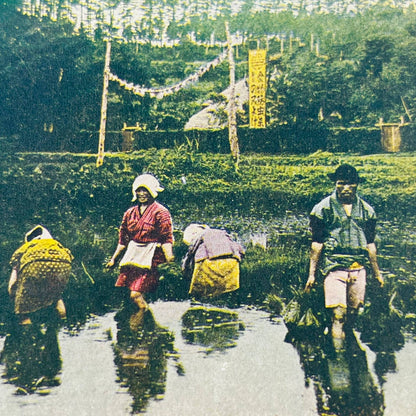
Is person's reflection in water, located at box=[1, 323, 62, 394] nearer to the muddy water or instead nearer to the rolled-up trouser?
the muddy water

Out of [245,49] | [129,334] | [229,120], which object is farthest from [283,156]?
[129,334]

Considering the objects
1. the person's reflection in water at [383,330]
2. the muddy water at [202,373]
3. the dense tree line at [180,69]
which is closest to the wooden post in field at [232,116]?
the dense tree line at [180,69]

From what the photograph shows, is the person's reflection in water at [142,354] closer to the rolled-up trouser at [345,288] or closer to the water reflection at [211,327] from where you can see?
the water reflection at [211,327]

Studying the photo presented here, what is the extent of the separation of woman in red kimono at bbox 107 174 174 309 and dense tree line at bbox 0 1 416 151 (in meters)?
0.80

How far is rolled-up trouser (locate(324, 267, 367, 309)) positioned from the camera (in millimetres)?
3678

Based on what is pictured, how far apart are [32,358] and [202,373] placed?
4.24ft

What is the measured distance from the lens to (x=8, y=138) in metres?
4.30

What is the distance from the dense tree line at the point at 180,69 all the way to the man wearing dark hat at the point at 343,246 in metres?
Answer: 0.69

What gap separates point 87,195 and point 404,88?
9.33 ft

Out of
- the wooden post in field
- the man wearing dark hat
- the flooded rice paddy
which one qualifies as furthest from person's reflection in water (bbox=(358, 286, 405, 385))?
the wooden post in field

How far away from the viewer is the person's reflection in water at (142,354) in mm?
3459

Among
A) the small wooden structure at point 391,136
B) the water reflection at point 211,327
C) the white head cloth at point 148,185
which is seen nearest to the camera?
the water reflection at point 211,327

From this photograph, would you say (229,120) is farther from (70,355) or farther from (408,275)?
(70,355)

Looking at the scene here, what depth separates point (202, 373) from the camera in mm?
3518
